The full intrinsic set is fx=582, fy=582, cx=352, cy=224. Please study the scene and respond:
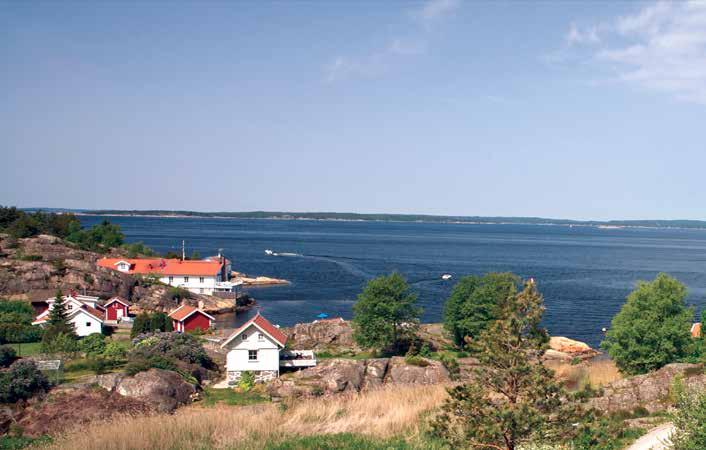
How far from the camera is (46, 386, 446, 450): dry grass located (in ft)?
35.1

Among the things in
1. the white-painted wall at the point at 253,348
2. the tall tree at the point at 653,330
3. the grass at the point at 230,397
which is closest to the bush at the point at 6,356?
the grass at the point at 230,397

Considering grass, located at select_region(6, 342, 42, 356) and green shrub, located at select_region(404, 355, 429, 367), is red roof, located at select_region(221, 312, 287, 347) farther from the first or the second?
grass, located at select_region(6, 342, 42, 356)

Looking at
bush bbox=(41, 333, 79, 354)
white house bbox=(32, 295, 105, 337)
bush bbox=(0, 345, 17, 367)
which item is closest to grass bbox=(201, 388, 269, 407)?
bush bbox=(41, 333, 79, 354)

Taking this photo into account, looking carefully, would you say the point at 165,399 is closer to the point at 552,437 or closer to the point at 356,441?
the point at 356,441

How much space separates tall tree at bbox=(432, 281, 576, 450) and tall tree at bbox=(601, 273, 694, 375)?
25679mm

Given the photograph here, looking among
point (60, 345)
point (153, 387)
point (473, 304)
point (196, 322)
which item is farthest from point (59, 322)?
point (473, 304)

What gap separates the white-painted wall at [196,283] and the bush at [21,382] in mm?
46991

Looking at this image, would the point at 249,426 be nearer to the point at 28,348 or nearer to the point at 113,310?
the point at 28,348

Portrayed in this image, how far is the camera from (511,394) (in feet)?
34.7

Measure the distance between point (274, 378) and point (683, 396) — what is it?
2490cm

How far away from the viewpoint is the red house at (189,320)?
2014 inches

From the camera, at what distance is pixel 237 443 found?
1097 centimetres

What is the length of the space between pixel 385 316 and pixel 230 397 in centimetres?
1485

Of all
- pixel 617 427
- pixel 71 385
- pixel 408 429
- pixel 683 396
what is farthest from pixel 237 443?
pixel 71 385
